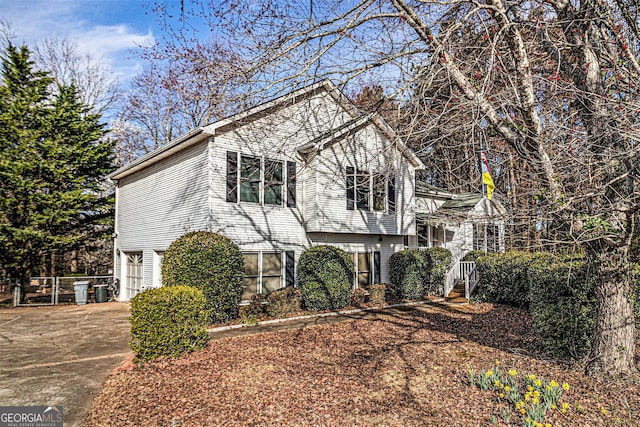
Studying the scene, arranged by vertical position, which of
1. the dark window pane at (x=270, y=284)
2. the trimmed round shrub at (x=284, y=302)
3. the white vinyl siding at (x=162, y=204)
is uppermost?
the white vinyl siding at (x=162, y=204)

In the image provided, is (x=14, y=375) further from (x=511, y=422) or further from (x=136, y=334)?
(x=511, y=422)

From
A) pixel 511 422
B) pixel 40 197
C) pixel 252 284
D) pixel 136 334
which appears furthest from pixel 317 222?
pixel 40 197

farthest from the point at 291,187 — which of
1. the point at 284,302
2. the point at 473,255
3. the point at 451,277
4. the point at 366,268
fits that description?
the point at 473,255

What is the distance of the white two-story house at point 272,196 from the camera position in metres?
12.0

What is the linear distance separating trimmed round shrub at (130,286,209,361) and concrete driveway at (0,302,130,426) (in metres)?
0.81

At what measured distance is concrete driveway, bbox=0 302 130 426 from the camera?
18.2 feet

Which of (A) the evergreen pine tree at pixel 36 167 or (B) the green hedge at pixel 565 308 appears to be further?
(A) the evergreen pine tree at pixel 36 167

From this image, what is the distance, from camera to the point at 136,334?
6719 mm

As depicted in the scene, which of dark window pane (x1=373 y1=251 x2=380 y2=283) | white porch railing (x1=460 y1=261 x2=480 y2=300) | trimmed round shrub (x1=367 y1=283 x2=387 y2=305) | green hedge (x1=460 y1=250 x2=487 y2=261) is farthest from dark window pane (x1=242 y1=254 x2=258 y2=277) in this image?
green hedge (x1=460 y1=250 x2=487 y2=261)

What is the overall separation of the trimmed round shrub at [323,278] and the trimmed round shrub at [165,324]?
496 centimetres

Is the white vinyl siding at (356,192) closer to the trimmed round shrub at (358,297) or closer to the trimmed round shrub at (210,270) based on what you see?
the trimmed round shrub at (358,297)

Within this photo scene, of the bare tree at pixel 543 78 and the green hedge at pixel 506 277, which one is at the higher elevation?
the bare tree at pixel 543 78

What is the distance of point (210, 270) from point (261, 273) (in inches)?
107

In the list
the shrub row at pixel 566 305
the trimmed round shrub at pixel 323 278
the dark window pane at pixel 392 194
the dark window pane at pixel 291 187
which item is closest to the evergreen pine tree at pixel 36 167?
the dark window pane at pixel 291 187
